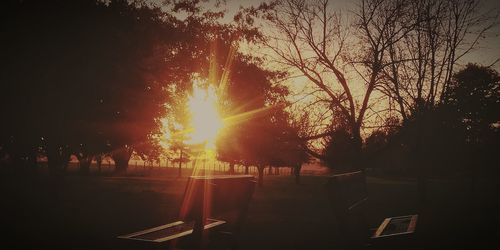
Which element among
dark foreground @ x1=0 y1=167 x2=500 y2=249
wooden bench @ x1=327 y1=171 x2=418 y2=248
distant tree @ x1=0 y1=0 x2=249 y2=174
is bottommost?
dark foreground @ x1=0 y1=167 x2=500 y2=249

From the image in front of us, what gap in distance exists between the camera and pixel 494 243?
27.0 feet

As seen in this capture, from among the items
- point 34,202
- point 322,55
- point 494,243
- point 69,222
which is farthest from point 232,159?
point 494,243

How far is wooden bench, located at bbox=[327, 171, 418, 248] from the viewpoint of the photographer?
4.95 metres

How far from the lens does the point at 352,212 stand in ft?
23.6

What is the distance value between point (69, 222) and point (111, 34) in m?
7.13

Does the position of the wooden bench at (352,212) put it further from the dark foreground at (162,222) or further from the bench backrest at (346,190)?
the dark foreground at (162,222)

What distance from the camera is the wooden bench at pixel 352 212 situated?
16.2 ft

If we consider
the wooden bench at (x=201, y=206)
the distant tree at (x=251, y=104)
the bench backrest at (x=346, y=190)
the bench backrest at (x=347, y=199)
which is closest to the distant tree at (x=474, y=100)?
the distant tree at (x=251, y=104)

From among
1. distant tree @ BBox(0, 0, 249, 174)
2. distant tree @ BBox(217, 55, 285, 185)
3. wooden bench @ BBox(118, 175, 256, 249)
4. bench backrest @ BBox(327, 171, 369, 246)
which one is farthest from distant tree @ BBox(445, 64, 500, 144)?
wooden bench @ BBox(118, 175, 256, 249)

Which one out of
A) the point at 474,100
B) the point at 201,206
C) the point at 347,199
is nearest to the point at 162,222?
the point at 347,199

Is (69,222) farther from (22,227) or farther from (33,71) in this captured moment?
(33,71)

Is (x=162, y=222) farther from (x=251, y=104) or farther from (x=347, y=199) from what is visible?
(x=251, y=104)

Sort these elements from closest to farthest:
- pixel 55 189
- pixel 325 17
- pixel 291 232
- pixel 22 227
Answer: pixel 22 227, pixel 291 232, pixel 55 189, pixel 325 17

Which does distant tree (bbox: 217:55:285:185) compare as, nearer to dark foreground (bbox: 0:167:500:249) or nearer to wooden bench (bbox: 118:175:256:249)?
dark foreground (bbox: 0:167:500:249)
